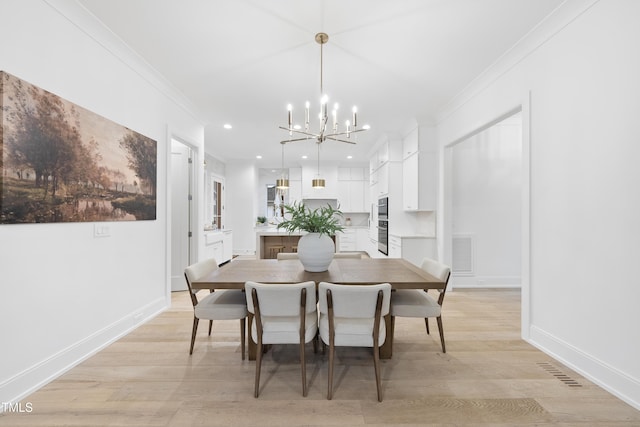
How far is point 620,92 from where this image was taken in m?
1.92

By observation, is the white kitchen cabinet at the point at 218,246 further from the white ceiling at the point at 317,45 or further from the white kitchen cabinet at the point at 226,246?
the white ceiling at the point at 317,45

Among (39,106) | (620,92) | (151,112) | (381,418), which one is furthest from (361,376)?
(151,112)

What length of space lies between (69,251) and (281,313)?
1.70 metres

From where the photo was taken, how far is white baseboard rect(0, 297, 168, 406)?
186cm

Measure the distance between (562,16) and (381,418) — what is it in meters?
3.10

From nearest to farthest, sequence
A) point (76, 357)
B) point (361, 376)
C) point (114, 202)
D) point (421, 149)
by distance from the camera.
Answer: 1. point (361, 376)
2. point (76, 357)
3. point (114, 202)
4. point (421, 149)

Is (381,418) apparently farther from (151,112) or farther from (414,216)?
(414,216)

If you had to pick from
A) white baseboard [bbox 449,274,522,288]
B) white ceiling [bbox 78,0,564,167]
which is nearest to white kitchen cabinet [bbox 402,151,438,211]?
white ceiling [bbox 78,0,564,167]

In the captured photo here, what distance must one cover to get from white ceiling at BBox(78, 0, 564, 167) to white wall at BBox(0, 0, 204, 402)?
0.28 m

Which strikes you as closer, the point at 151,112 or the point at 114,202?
the point at 114,202

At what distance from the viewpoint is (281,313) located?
191cm

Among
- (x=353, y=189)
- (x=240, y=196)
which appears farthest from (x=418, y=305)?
(x=240, y=196)

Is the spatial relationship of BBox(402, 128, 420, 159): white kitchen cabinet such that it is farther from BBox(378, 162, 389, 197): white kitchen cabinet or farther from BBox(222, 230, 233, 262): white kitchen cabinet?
BBox(222, 230, 233, 262): white kitchen cabinet

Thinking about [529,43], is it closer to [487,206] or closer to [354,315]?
[487,206]
